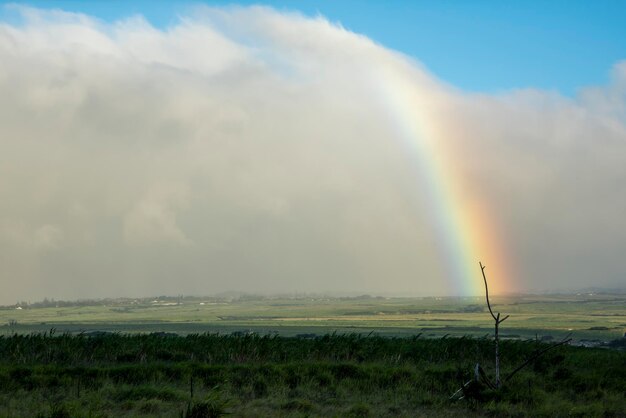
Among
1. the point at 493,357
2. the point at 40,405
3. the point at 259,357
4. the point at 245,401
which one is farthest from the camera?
the point at 493,357

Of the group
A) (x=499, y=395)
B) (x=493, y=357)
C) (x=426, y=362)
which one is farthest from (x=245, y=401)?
(x=493, y=357)

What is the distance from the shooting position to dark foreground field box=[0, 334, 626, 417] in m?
20.2

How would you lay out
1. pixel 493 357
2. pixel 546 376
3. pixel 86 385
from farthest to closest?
1. pixel 493 357
2. pixel 546 376
3. pixel 86 385

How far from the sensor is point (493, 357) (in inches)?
1250

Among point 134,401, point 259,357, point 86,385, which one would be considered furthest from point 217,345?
point 134,401

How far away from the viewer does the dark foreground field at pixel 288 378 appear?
795 inches

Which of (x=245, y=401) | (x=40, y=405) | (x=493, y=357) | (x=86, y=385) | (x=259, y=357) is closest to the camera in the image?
(x=40, y=405)

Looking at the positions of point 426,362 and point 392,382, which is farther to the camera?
point 426,362

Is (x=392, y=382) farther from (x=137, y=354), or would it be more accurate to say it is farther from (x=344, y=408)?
(x=137, y=354)

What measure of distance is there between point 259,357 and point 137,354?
18.3 ft

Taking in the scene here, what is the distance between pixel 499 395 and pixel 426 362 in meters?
8.26

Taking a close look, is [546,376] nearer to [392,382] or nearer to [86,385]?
[392,382]

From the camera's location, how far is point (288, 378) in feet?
82.4

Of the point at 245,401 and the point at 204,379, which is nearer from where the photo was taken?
the point at 245,401
